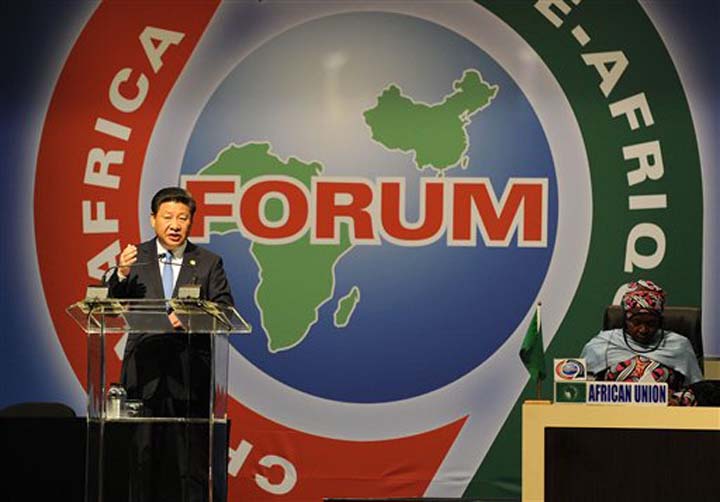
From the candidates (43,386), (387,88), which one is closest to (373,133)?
(387,88)

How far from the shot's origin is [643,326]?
6121 millimetres

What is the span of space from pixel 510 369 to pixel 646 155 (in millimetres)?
1280

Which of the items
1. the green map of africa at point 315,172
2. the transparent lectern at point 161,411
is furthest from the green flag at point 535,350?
the green map of africa at point 315,172

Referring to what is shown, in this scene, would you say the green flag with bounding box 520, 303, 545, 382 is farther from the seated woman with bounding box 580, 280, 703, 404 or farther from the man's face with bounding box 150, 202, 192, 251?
the man's face with bounding box 150, 202, 192, 251

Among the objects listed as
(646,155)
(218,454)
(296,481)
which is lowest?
(296,481)

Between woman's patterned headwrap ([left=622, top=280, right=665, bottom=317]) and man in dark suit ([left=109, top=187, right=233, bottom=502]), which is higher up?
woman's patterned headwrap ([left=622, top=280, right=665, bottom=317])

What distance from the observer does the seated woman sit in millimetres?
6070

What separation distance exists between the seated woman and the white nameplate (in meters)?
1.08

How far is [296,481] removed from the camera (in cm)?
720

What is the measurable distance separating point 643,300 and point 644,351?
224 mm

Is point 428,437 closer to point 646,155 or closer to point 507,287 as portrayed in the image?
point 507,287

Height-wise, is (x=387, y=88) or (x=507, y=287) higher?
(x=387, y=88)

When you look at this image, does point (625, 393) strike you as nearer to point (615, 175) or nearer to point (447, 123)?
point (615, 175)

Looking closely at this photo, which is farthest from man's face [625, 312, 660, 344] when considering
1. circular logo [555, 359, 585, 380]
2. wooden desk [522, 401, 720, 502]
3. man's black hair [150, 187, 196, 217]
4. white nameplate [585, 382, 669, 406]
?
man's black hair [150, 187, 196, 217]
